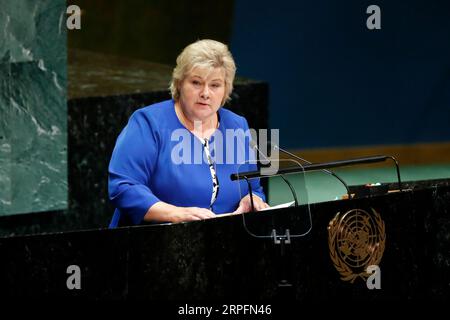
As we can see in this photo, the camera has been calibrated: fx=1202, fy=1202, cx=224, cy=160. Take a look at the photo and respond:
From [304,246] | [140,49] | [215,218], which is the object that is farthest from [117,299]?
[140,49]

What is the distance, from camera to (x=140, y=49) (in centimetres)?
966

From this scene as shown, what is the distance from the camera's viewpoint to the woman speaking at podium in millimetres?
5176

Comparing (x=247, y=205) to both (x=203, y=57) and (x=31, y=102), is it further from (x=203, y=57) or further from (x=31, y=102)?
(x=31, y=102)

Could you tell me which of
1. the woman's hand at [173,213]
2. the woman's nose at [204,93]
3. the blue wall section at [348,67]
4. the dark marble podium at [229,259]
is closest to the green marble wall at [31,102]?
the woman's nose at [204,93]

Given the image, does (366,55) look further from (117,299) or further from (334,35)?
(117,299)

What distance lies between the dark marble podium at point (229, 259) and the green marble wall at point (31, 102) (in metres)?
2.51

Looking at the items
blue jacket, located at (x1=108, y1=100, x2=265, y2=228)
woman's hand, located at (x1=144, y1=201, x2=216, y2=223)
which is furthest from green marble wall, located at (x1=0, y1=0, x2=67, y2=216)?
woman's hand, located at (x1=144, y1=201, x2=216, y2=223)

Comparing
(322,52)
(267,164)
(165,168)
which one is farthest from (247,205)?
(322,52)

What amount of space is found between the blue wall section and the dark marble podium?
15.7 feet

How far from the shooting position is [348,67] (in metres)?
9.96

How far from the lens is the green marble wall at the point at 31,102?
6797 millimetres

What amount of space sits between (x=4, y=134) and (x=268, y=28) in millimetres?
3380

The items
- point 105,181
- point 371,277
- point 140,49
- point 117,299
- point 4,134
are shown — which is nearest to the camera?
point 117,299
